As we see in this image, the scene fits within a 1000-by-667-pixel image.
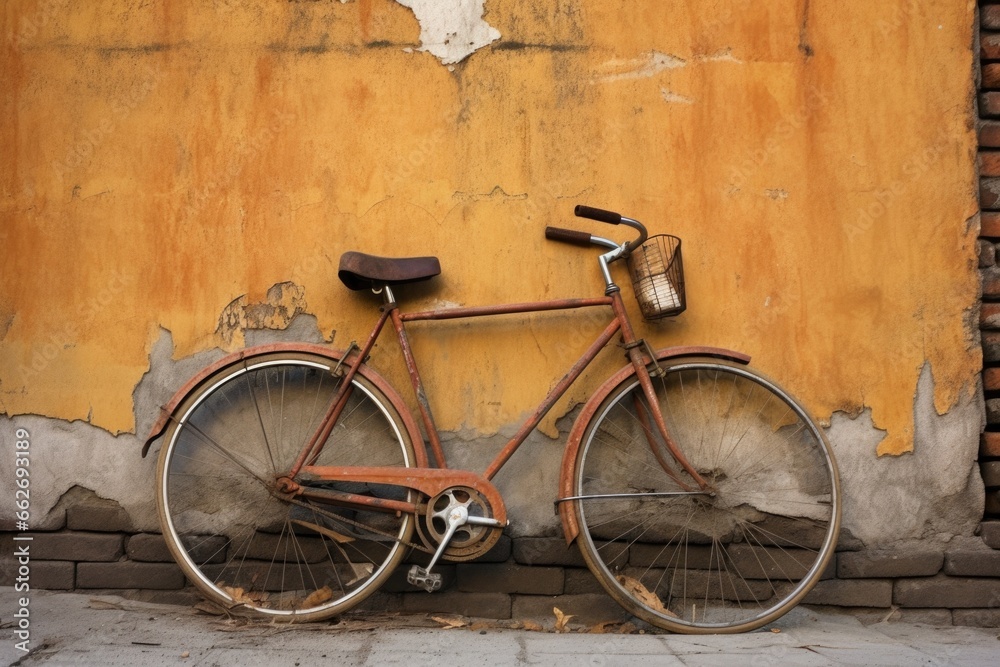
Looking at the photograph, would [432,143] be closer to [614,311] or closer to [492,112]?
[492,112]

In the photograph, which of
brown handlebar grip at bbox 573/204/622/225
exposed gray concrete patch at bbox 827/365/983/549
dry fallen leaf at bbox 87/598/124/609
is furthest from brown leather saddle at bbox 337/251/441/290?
exposed gray concrete patch at bbox 827/365/983/549

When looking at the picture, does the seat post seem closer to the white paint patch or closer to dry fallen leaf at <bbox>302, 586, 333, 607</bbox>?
the white paint patch

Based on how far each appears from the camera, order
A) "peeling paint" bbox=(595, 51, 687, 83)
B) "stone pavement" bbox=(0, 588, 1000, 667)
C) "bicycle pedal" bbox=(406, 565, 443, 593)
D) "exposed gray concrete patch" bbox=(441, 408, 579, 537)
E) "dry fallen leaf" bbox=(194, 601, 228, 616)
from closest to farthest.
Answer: "stone pavement" bbox=(0, 588, 1000, 667), "bicycle pedal" bbox=(406, 565, 443, 593), "dry fallen leaf" bbox=(194, 601, 228, 616), "exposed gray concrete patch" bbox=(441, 408, 579, 537), "peeling paint" bbox=(595, 51, 687, 83)

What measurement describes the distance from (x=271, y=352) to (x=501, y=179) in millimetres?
1186

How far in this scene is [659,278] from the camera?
3346mm

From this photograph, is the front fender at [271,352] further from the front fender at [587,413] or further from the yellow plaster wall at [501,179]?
the front fender at [587,413]

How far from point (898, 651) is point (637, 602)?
0.94m

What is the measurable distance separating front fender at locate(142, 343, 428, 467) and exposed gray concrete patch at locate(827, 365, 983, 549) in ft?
5.61

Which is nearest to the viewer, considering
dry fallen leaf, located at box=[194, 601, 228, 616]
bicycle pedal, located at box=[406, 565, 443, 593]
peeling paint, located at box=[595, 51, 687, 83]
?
bicycle pedal, located at box=[406, 565, 443, 593]

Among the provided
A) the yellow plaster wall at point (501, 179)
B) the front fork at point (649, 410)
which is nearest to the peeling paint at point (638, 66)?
the yellow plaster wall at point (501, 179)

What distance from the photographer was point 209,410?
3.50m

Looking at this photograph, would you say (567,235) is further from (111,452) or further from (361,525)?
(111,452)

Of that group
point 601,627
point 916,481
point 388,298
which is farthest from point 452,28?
point 916,481

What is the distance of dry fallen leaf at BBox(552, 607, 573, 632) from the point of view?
3.32m
